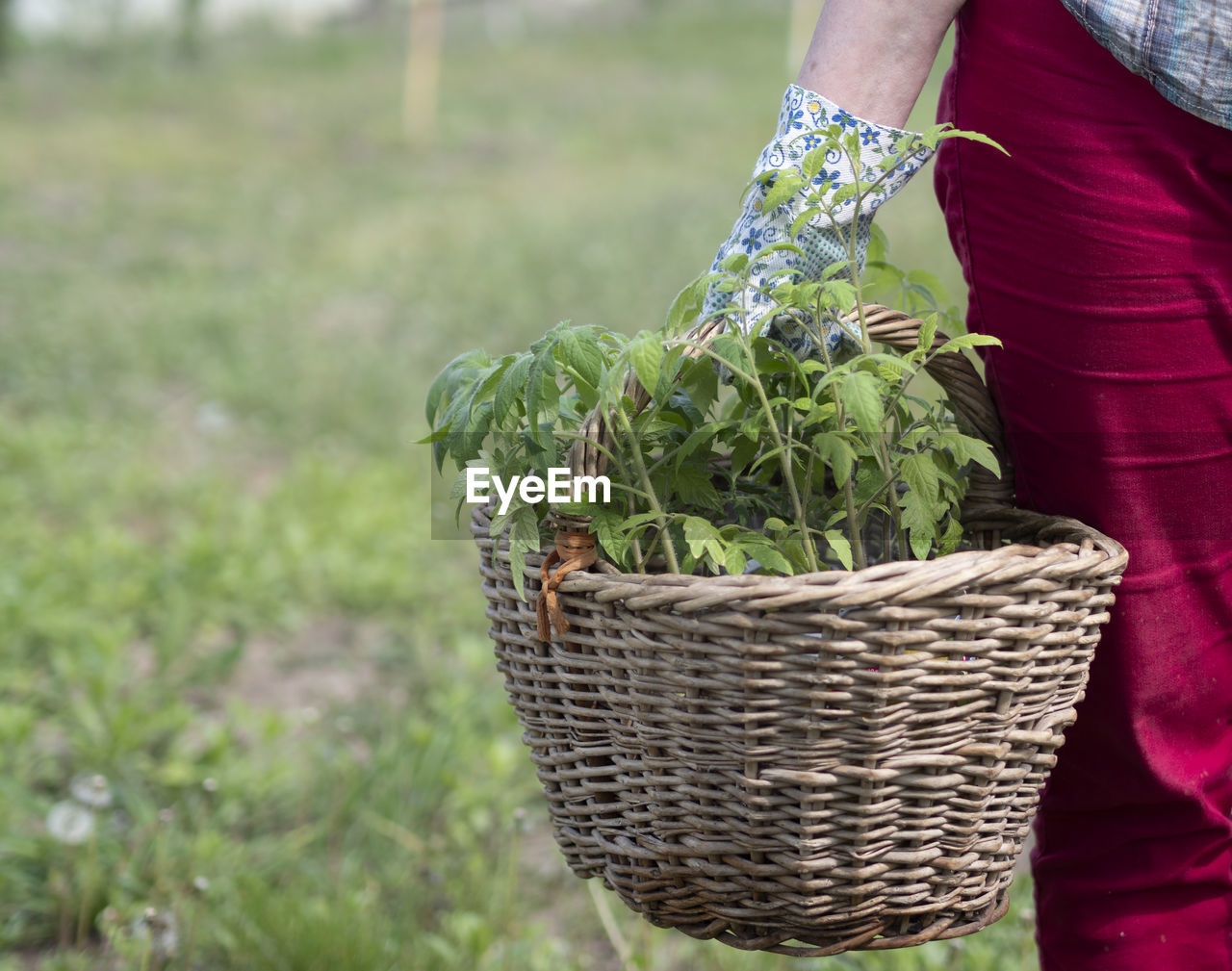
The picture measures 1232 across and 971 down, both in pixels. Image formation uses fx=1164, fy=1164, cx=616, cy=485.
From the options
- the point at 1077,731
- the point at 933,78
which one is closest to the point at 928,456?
the point at 1077,731

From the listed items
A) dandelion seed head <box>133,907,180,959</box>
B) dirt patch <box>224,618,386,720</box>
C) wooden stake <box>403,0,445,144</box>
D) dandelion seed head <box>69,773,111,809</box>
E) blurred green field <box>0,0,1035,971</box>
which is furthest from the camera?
wooden stake <box>403,0,445,144</box>

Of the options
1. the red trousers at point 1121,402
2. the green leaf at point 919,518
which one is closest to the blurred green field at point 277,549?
the red trousers at point 1121,402

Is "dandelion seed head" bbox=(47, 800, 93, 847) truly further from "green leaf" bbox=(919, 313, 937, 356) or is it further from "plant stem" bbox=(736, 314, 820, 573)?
"green leaf" bbox=(919, 313, 937, 356)

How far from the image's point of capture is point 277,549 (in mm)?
3494

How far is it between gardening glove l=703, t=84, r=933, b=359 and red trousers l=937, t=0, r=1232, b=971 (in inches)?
4.8

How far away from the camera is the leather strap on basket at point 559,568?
3.41ft

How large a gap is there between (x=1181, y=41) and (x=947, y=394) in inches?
15.6

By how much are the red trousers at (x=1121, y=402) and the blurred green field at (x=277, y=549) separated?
63 centimetres

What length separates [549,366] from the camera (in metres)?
1.07

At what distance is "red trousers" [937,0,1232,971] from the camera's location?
1.12m

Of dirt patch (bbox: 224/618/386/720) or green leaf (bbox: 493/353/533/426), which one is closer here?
green leaf (bbox: 493/353/533/426)

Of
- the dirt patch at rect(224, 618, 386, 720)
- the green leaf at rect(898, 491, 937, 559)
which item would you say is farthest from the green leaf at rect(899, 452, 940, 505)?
the dirt patch at rect(224, 618, 386, 720)

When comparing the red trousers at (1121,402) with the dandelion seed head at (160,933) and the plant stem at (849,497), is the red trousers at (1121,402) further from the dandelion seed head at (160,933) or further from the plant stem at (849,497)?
the dandelion seed head at (160,933)

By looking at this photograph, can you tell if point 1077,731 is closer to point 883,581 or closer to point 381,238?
point 883,581
